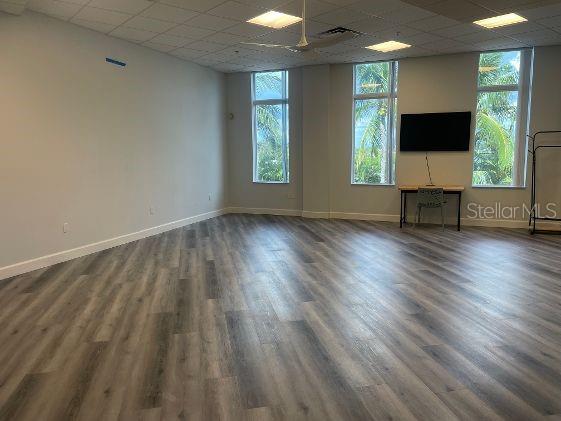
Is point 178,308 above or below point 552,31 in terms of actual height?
below

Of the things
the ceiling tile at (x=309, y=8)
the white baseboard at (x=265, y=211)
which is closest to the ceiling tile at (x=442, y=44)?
the ceiling tile at (x=309, y=8)

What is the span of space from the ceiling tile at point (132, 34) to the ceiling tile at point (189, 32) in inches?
14.1

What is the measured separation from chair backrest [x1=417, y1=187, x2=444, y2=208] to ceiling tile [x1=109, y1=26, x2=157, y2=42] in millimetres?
5179

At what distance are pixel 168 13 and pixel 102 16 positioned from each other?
854mm

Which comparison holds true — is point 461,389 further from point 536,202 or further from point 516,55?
point 516,55

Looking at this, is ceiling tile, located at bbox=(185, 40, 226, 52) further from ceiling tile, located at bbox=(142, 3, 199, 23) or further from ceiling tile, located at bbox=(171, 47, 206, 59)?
ceiling tile, located at bbox=(142, 3, 199, 23)

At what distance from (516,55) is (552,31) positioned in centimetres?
125

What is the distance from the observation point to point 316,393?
243 centimetres

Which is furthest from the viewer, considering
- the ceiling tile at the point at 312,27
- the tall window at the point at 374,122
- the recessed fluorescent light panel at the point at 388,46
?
the tall window at the point at 374,122

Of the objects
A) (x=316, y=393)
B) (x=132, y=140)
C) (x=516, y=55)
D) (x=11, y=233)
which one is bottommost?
(x=316, y=393)

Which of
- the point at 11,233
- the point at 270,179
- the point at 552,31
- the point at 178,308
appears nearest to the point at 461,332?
the point at 178,308

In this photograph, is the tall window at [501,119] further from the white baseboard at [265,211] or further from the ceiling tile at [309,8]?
the ceiling tile at [309,8]

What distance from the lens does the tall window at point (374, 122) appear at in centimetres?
838

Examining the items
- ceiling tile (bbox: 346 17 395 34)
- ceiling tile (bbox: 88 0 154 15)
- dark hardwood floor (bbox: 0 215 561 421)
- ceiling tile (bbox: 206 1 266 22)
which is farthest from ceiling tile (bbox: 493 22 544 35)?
ceiling tile (bbox: 88 0 154 15)
